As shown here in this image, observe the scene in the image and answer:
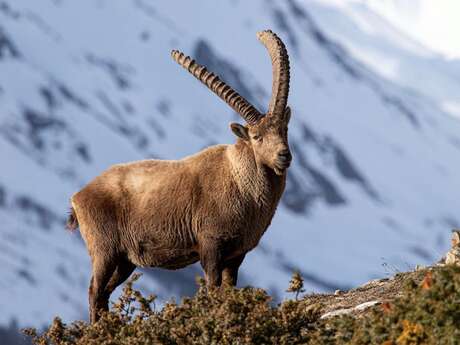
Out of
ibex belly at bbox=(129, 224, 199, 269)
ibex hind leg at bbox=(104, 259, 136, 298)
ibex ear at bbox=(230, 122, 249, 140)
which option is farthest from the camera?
ibex hind leg at bbox=(104, 259, 136, 298)

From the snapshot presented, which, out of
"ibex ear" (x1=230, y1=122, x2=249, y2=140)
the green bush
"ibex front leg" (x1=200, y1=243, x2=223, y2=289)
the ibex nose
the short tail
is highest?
"ibex ear" (x1=230, y1=122, x2=249, y2=140)

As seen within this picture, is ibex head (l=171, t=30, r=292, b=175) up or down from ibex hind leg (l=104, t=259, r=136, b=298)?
up

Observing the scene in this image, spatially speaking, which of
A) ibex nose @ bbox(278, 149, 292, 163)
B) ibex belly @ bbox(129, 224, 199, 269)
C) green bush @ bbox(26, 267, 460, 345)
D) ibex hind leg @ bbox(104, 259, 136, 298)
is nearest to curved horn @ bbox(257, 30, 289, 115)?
ibex nose @ bbox(278, 149, 292, 163)

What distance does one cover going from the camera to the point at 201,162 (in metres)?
16.9

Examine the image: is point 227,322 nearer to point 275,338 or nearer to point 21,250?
point 275,338

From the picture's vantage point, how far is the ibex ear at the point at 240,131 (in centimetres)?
1669

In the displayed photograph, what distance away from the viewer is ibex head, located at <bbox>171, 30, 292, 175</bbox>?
16.3m

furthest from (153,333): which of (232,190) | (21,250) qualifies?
(21,250)

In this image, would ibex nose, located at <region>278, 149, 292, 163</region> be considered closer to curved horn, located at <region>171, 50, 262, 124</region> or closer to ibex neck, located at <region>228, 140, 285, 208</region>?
ibex neck, located at <region>228, 140, 285, 208</region>

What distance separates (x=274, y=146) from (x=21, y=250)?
148 metres

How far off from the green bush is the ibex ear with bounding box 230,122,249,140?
3.55 metres

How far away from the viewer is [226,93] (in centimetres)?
1708

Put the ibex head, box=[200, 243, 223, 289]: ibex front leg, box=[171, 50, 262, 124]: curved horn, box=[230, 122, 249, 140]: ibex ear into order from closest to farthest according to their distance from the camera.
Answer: box=[200, 243, 223, 289]: ibex front leg, the ibex head, box=[230, 122, 249, 140]: ibex ear, box=[171, 50, 262, 124]: curved horn

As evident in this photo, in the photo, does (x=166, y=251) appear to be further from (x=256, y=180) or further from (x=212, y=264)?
(x=256, y=180)
